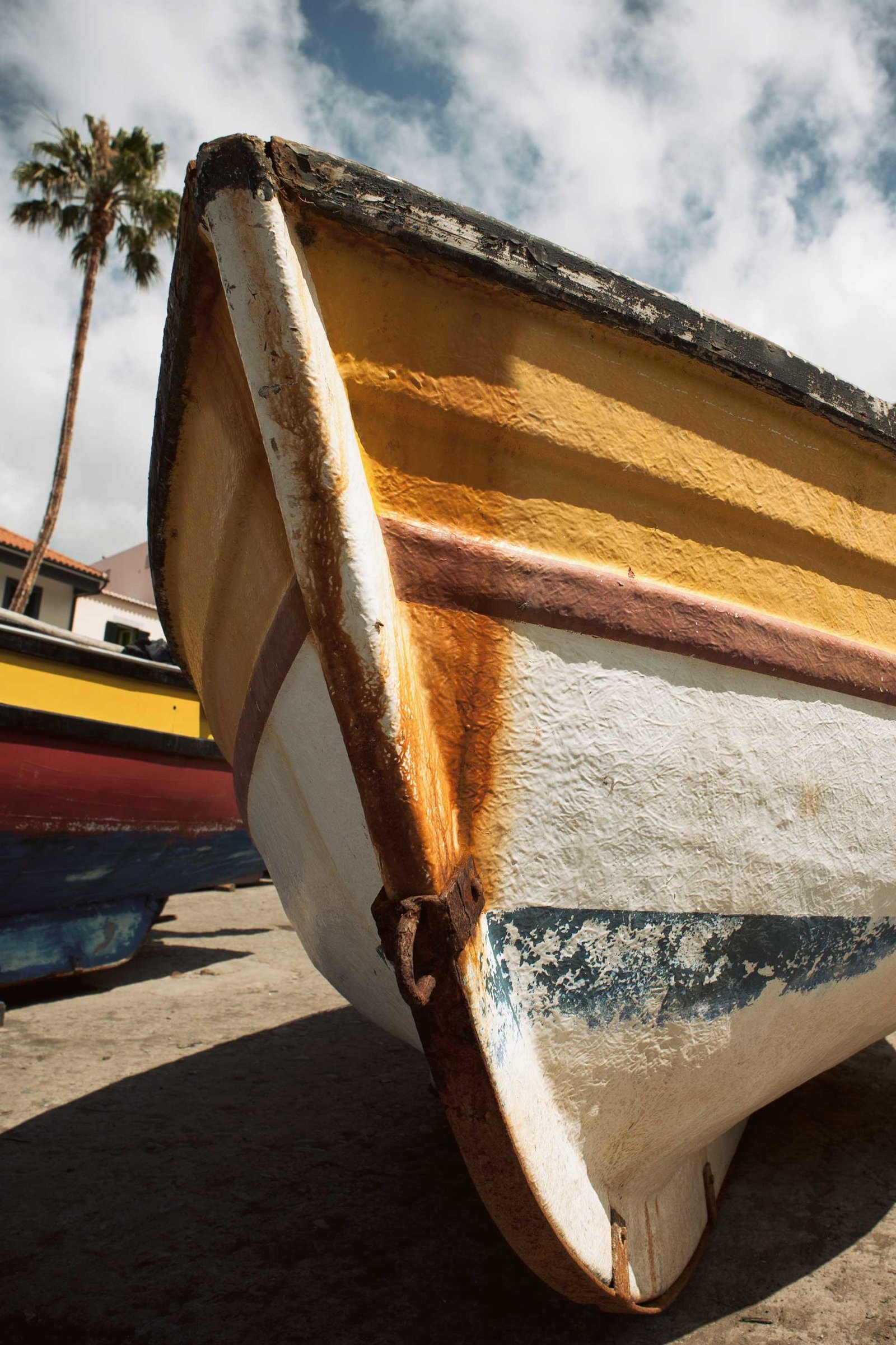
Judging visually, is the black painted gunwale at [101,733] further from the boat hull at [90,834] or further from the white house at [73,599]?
the white house at [73,599]

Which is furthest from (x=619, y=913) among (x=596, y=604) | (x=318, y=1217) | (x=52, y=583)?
(x=52, y=583)

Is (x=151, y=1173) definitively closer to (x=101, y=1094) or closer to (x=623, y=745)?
(x=101, y=1094)

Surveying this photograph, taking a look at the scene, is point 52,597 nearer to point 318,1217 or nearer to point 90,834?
point 90,834

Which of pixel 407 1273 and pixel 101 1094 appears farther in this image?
pixel 101 1094

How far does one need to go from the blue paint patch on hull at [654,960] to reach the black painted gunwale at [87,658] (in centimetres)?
353

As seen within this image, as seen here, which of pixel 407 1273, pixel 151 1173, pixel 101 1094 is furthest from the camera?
pixel 101 1094

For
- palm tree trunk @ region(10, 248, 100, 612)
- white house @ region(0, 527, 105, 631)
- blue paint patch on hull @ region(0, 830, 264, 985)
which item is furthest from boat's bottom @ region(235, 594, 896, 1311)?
white house @ region(0, 527, 105, 631)

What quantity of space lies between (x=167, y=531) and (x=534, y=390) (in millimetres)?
1008

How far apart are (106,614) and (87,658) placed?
18739 millimetres

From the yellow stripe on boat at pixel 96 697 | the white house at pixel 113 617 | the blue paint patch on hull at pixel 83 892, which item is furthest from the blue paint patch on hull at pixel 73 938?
the white house at pixel 113 617

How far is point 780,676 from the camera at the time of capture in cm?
160

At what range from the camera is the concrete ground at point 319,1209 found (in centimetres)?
181

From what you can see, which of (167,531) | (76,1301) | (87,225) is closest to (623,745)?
(167,531)

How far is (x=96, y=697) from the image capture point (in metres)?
4.59
